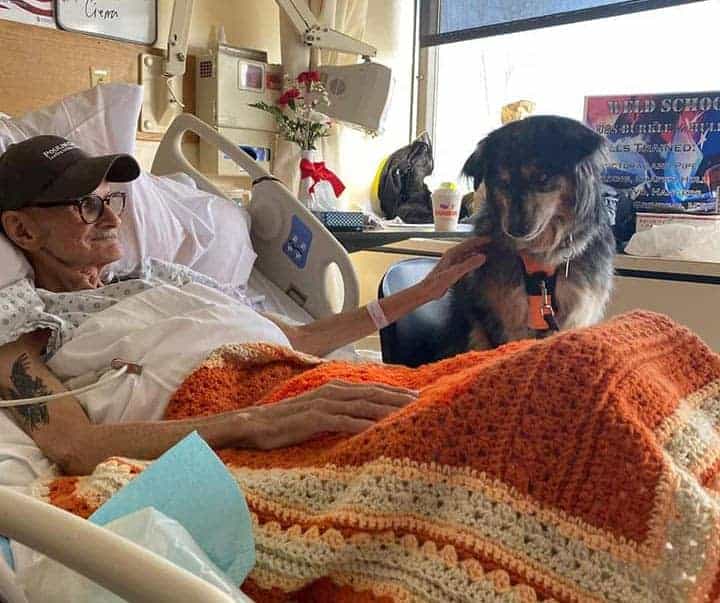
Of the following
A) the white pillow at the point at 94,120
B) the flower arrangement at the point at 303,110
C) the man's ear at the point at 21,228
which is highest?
the flower arrangement at the point at 303,110

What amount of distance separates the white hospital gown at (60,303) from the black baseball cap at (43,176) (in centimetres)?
15

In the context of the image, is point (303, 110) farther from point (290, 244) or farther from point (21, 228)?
point (21, 228)

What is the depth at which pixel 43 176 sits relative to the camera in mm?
1270

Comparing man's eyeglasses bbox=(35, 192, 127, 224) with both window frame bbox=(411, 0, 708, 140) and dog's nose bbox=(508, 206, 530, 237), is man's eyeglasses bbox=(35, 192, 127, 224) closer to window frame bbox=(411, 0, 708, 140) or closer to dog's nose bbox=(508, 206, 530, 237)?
dog's nose bbox=(508, 206, 530, 237)

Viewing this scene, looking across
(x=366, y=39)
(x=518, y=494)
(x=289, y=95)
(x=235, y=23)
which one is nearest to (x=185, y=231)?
(x=289, y=95)

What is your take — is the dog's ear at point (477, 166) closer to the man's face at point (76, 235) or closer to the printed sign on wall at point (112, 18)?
the man's face at point (76, 235)

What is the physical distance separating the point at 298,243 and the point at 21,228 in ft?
2.21

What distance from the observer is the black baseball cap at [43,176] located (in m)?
1.27

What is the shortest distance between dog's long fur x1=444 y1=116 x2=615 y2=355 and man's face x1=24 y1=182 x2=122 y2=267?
2.81ft

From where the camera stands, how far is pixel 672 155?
7.61 feet

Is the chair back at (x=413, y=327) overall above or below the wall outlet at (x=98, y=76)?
below

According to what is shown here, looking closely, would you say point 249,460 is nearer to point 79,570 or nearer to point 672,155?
point 79,570

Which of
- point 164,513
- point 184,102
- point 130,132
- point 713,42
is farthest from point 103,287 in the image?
point 713,42

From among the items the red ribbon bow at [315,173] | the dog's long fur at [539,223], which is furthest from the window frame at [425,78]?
the dog's long fur at [539,223]
